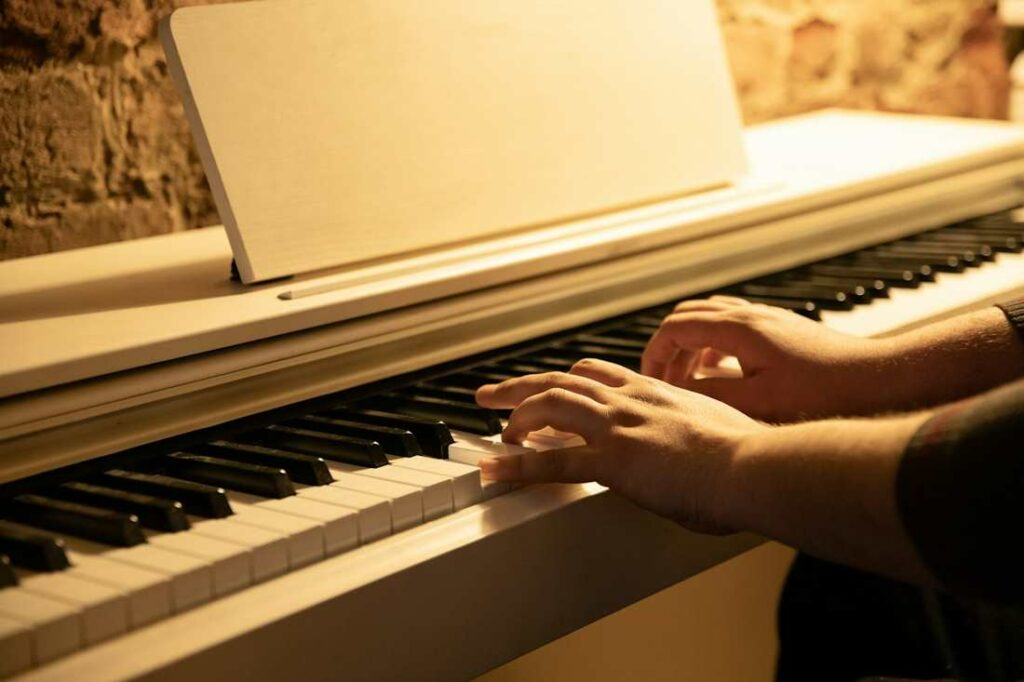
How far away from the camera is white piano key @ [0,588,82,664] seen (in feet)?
3.24

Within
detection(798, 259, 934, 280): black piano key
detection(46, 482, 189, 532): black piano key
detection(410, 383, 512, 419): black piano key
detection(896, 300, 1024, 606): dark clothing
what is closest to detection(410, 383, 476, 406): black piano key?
detection(410, 383, 512, 419): black piano key

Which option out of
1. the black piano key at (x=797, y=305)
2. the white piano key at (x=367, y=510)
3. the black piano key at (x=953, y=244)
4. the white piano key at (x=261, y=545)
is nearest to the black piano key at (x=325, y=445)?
the white piano key at (x=367, y=510)

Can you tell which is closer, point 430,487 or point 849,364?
point 430,487

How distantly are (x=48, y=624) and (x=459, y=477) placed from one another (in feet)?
1.45

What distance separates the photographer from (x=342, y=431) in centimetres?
147

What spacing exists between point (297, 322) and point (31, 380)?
0.33 m

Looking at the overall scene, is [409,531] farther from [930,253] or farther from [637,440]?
[930,253]

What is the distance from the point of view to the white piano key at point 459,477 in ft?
4.21

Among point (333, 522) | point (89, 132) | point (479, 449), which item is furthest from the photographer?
point (89, 132)

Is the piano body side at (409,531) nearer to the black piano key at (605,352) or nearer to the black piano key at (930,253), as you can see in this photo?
the black piano key at (605,352)

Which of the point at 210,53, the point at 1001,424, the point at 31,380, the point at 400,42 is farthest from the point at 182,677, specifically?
the point at 400,42

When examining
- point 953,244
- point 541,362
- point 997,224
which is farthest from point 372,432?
point 997,224

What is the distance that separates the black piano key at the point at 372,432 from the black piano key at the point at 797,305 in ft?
2.47

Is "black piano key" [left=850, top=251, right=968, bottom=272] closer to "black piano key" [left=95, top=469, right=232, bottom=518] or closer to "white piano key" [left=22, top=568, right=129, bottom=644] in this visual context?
"black piano key" [left=95, top=469, right=232, bottom=518]
